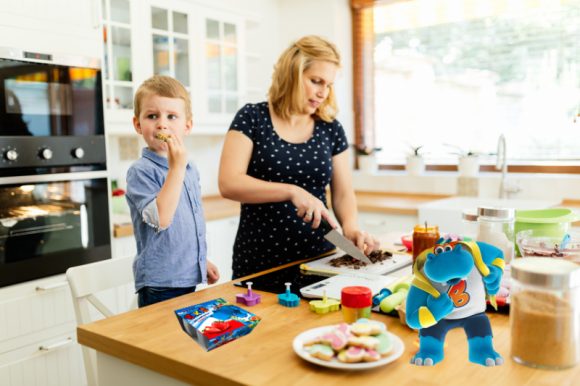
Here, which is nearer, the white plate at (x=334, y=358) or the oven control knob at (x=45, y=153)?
the white plate at (x=334, y=358)

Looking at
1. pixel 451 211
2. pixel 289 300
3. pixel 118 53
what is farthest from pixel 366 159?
pixel 289 300

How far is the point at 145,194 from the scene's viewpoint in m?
1.19

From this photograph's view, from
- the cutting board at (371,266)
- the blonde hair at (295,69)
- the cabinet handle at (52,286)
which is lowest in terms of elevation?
the cabinet handle at (52,286)

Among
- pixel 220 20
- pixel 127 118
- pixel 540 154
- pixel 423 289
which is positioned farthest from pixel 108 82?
pixel 540 154

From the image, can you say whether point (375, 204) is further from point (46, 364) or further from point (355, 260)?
point (46, 364)

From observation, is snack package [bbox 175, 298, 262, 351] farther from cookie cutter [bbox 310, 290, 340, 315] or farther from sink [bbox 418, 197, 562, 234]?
sink [bbox 418, 197, 562, 234]

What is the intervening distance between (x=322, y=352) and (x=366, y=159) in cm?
297

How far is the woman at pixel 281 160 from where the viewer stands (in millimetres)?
1626

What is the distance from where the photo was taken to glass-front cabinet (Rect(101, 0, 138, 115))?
8.25 feet

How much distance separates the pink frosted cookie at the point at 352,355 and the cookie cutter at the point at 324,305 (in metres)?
0.27

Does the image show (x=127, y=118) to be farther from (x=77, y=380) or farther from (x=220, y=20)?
(x=77, y=380)

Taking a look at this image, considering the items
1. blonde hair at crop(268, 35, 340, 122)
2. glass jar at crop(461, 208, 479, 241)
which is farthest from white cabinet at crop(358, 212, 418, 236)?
blonde hair at crop(268, 35, 340, 122)

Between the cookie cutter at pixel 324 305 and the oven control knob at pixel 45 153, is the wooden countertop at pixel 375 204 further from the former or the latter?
the cookie cutter at pixel 324 305

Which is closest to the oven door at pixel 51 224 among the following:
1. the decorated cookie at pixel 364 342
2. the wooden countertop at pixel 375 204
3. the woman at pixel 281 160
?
the wooden countertop at pixel 375 204
